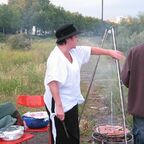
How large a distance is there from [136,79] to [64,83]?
2.39ft

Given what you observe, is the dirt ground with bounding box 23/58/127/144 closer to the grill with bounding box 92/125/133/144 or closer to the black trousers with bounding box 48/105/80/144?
the grill with bounding box 92/125/133/144

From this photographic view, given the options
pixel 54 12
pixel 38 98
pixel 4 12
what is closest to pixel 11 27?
pixel 4 12

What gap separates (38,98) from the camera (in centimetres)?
498

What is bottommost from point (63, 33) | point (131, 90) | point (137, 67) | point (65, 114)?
point (65, 114)

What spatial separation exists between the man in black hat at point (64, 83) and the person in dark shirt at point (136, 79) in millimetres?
457

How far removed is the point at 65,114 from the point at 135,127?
75 cm

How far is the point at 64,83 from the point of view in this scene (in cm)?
358

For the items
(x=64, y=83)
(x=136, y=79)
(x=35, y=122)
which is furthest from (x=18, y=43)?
(x=136, y=79)

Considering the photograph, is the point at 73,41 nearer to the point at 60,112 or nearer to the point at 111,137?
the point at 60,112

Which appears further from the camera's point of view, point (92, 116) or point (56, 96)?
point (92, 116)

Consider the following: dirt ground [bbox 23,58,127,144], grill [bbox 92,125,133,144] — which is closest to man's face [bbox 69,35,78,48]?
grill [bbox 92,125,133,144]

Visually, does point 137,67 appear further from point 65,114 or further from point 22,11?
point 22,11

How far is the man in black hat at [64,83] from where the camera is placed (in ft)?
11.6

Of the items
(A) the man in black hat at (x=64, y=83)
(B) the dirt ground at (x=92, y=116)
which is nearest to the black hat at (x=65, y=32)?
(A) the man in black hat at (x=64, y=83)
